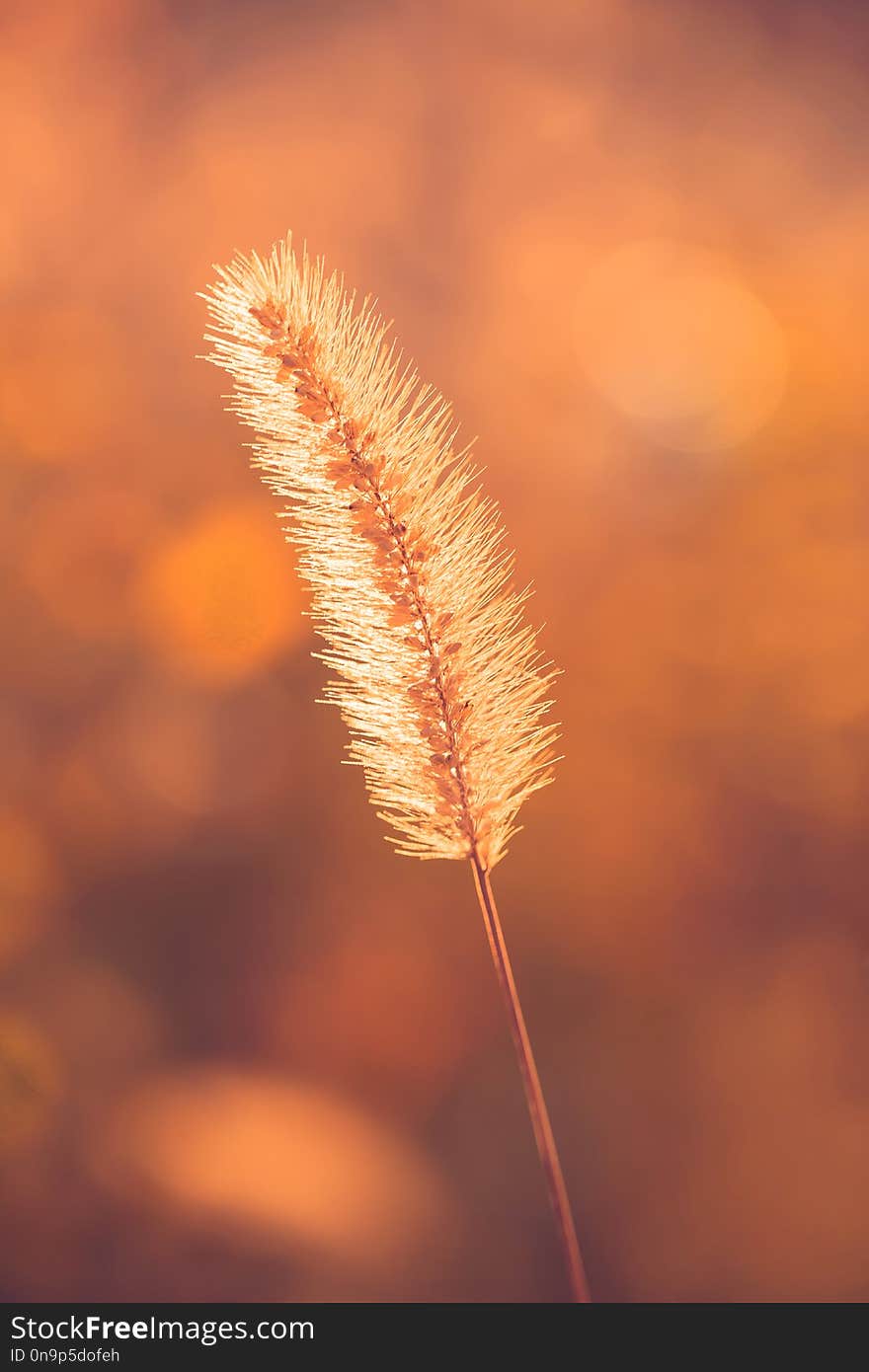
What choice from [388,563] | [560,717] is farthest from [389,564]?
[560,717]

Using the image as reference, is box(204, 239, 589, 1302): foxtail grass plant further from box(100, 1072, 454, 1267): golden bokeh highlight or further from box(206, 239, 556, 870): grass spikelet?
box(100, 1072, 454, 1267): golden bokeh highlight

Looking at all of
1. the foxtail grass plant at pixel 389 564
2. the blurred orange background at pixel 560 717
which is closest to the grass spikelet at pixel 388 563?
the foxtail grass plant at pixel 389 564

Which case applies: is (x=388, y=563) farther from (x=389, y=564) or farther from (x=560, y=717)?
(x=560, y=717)

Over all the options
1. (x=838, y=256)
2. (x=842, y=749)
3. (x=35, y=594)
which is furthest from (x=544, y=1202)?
(x=838, y=256)

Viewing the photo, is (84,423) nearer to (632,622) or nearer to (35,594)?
(35,594)

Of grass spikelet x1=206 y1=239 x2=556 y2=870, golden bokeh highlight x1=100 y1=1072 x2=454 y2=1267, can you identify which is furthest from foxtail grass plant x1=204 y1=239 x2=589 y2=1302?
golden bokeh highlight x1=100 y1=1072 x2=454 y2=1267

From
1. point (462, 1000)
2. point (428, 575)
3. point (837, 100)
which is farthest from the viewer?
point (837, 100)

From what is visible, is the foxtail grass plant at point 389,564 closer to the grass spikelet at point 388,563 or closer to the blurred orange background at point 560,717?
the grass spikelet at point 388,563
